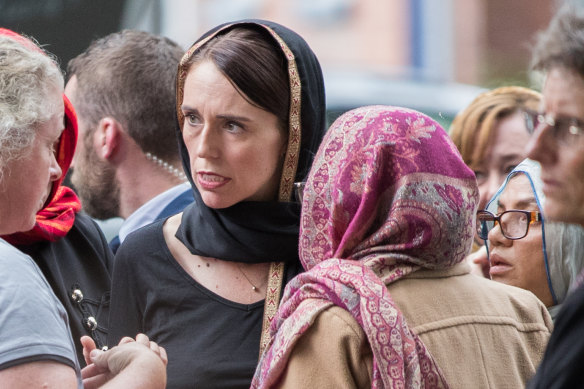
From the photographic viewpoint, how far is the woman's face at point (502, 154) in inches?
160

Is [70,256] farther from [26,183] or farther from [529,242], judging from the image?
[529,242]

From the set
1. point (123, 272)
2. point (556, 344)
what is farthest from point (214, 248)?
point (556, 344)

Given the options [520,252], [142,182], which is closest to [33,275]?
[520,252]

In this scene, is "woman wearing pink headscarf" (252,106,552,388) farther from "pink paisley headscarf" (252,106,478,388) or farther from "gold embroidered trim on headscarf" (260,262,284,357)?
"gold embroidered trim on headscarf" (260,262,284,357)

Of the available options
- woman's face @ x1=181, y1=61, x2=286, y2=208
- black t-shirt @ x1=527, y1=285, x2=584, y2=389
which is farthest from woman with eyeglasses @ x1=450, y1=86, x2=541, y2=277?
black t-shirt @ x1=527, y1=285, x2=584, y2=389

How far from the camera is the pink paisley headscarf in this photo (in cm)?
211

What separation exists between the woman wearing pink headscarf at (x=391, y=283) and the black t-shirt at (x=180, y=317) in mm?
497

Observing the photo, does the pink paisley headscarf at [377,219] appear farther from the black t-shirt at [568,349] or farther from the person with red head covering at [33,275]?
the black t-shirt at [568,349]

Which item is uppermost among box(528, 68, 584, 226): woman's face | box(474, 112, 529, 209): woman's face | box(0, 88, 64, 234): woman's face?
box(528, 68, 584, 226): woman's face

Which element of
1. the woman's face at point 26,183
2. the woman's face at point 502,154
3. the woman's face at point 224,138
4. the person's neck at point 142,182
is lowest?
the woman's face at point 502,154

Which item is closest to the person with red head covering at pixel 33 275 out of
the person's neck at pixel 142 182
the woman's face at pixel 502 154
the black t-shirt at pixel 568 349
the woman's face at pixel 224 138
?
the woman's face at pixel 224 138

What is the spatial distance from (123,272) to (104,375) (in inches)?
30.9

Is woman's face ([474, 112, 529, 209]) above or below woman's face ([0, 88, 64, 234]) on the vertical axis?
below

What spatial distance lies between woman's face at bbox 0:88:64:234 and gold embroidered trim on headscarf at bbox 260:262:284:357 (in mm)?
782
